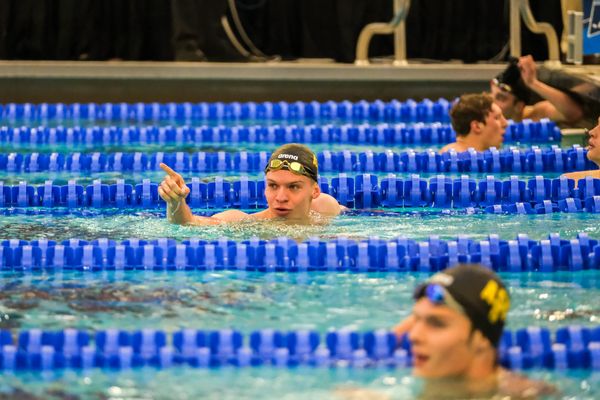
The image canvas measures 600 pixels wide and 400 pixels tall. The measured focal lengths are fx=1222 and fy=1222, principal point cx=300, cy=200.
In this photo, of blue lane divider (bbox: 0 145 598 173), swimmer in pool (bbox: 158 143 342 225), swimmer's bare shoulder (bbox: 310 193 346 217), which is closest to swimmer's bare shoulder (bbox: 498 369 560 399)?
swimmer in pool (bbox: 158 143 342 225)

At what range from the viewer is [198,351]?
4109 mm

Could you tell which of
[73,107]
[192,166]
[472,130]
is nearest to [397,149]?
Answer: [472,130]

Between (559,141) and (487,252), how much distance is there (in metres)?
3.43

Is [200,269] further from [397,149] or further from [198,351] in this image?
[397,149]

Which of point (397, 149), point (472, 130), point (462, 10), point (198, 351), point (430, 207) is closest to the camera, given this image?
point (198, 351)

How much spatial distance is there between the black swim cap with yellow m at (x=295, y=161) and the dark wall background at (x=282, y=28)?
523cm

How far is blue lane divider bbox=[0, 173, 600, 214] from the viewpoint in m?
6.70

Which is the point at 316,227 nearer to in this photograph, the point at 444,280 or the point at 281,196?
the point at 281,196

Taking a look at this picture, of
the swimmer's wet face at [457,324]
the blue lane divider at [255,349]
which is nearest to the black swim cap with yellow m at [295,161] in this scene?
the blue lane divider at [255,349]

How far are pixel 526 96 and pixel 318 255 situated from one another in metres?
4.05

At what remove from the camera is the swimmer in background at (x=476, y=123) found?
7656mm

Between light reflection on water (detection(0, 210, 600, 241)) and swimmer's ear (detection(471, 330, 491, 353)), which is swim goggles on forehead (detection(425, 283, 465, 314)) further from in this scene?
light reflection on water (detection(0, 210, 600, 241))

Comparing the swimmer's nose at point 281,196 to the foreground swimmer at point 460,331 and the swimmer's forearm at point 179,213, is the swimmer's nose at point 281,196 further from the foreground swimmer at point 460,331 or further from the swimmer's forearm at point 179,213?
the foreground swimmer at point 460,331

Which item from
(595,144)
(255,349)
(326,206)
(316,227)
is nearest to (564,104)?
(595,144)
